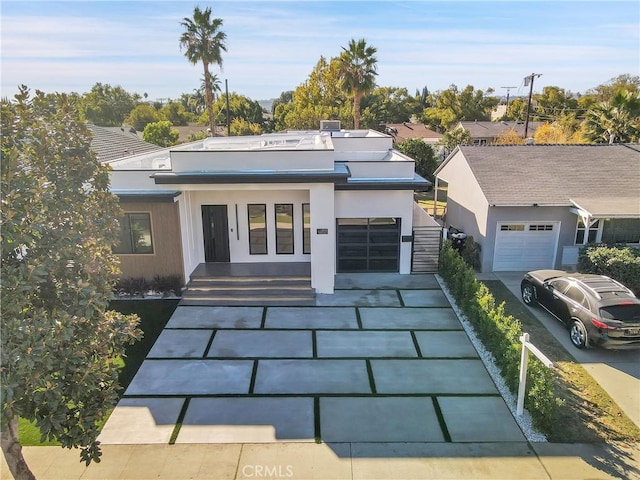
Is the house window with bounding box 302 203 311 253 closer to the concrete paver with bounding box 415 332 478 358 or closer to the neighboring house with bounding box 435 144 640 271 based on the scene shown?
the concrete paver with bounding box 415 332 478 358

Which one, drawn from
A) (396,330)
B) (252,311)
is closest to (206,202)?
(252,311)

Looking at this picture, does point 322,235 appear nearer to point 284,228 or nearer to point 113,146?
point 284,228

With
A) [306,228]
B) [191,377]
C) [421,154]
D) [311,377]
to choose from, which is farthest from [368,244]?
[421,154]

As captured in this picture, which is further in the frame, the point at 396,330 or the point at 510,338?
the point at 396,330

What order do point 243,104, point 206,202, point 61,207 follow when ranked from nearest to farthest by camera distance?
point 61,207, point 206,202, point 243,104

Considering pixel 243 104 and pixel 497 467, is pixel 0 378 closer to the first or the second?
pixel 497 467
